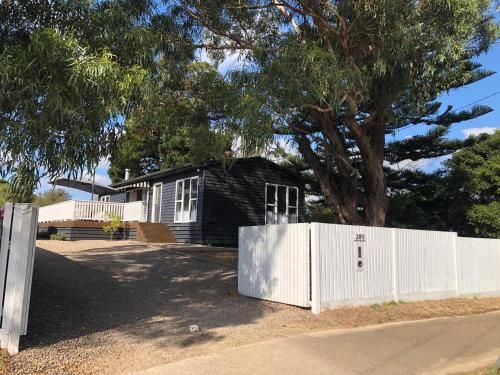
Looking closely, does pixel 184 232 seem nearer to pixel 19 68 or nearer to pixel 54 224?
pixel 54 224

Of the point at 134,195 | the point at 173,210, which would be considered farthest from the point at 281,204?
the point at 134,195

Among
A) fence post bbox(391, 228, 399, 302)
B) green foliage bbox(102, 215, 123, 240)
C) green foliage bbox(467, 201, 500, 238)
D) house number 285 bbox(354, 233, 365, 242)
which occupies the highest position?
green foliage bbox(467, 201, 500, 238)

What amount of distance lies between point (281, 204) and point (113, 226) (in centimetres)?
810

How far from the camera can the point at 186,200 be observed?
23078 millimetres

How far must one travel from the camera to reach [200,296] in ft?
35.6

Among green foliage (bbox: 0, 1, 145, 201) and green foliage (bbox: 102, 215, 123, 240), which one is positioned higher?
green foliage (bbox: 0, 1, 145, 201)

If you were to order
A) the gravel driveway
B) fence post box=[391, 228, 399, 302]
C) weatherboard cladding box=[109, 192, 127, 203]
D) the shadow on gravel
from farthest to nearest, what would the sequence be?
weatherboard cladding box=[109, 192, 127, 203] < fence post box=[391, 228, 399, 302] < the shadow on gravel < the gravel driveway

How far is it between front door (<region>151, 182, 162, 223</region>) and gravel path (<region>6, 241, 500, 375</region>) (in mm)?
9941

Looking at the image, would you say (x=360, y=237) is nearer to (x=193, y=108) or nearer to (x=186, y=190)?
(x=193, y=108)

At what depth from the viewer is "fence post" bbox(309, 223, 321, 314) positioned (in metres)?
9.73

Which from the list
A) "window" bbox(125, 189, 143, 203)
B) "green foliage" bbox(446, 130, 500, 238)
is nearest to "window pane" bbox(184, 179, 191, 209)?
"window" bbox(125, 189, 143, 203)

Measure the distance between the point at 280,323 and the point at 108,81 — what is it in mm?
4991

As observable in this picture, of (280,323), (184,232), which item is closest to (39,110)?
(280,323)

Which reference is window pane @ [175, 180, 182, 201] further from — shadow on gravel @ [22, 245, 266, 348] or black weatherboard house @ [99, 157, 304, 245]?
shadow on gravel @ [22, 245, 266, 348]
